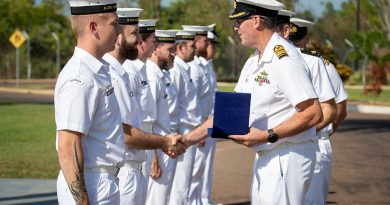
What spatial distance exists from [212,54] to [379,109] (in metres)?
20.8

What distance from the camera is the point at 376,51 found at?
206ft

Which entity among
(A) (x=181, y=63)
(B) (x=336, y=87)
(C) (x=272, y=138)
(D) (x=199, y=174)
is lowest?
(D) (x=199, y=174)

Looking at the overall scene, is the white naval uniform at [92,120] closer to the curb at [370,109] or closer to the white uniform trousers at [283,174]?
the white uniform trousers at [283,174]

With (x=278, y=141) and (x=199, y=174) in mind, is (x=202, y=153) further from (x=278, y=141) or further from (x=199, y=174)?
(x=278, y=141)

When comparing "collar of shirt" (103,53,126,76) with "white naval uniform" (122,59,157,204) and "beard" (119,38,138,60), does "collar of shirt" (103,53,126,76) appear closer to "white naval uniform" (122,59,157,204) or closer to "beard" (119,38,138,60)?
"beard" (119,38,138,60)

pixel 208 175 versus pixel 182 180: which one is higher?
pixel 182 180

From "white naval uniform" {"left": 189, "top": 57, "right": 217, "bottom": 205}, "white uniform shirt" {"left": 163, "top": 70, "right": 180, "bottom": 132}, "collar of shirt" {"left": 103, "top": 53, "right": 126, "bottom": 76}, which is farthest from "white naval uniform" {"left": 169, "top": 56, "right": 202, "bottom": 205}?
"collar of shirt" {"left": 103, "top": 53, "right": 126, "bottom": 76}

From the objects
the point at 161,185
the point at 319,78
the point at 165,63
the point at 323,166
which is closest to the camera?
the point at 319,78

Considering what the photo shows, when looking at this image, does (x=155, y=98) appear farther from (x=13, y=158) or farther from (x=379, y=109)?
(x=379, y=109)

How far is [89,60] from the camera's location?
5.38m

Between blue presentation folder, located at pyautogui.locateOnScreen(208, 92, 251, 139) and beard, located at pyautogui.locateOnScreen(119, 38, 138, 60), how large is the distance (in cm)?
117

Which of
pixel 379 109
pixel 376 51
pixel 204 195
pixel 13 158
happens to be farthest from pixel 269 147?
pixel 376 51

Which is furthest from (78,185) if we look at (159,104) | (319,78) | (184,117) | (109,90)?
(184,117)

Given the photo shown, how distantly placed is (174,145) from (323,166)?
4.82 ft
